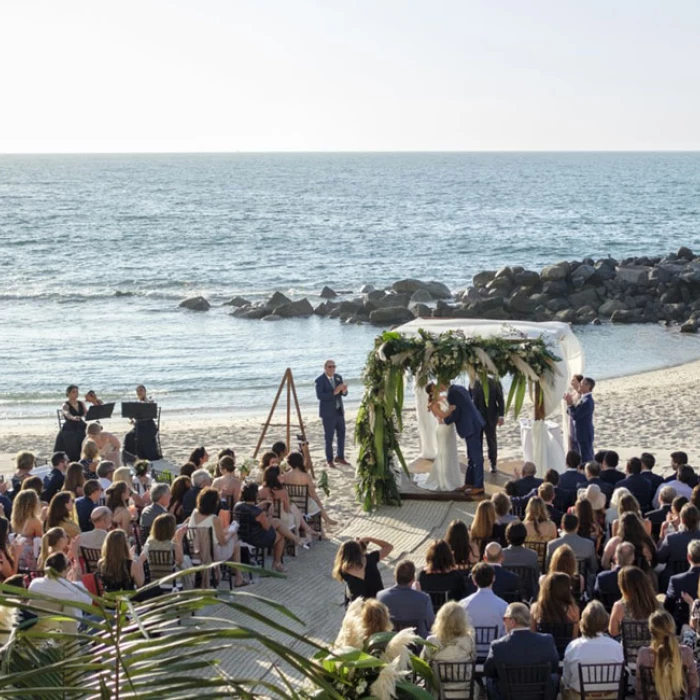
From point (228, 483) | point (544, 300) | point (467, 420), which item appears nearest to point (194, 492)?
point (228, 483)

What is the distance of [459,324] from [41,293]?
4202cm

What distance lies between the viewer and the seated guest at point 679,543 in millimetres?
9070

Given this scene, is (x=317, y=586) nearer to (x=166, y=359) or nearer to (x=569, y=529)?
(x=569, y=529)

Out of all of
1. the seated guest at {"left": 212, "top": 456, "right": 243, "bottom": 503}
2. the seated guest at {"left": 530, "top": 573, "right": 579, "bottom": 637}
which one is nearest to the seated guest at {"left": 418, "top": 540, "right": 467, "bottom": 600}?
the seated guest at {"left": 530, "top": 573, "right": 579, "bottom": 637}

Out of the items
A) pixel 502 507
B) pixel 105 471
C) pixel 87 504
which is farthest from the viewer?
pixel 105 471

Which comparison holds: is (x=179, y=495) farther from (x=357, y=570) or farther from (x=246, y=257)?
(x=246, y=257)

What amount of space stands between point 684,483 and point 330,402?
6718mm

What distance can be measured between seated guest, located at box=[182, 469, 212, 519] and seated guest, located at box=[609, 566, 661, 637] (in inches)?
192

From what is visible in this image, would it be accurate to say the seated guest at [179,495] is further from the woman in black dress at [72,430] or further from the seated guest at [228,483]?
the woman in black dress at [72,430]

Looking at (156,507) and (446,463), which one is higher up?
(156,507)

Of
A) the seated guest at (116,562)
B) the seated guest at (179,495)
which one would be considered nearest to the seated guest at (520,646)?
the seated guest at (116,562)

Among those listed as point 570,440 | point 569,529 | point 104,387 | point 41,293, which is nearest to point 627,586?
point 569,529

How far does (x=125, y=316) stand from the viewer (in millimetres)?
45781

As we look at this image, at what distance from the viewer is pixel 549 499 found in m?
10.6
